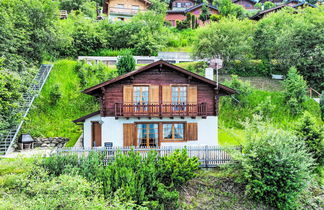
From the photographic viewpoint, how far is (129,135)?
53.8 feet

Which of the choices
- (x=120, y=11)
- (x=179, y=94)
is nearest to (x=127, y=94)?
(x=179, y=94)

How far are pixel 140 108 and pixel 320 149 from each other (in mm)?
10477

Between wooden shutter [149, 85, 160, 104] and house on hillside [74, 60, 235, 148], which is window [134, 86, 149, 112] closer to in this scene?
house on hillside [74, 60, 235, 148]

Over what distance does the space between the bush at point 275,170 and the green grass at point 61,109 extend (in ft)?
43.3

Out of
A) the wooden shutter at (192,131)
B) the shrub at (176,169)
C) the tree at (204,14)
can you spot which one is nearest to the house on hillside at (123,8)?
the tree at (204,14)

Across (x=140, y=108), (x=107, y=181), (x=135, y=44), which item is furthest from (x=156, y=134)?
(x=135, y=44)

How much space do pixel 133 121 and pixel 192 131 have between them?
397 cm

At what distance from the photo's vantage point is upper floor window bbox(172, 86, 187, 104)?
17.0 meters

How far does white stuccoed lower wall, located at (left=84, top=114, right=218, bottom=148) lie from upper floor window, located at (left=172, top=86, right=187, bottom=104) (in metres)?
1.21

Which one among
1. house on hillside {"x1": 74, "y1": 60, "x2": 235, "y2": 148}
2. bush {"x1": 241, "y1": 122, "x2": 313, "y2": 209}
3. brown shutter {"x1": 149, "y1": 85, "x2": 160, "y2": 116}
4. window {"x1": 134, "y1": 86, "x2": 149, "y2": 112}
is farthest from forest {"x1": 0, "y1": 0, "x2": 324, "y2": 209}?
window {"x1": 134, "y1": 86, "x2": 149, "y2": 112}

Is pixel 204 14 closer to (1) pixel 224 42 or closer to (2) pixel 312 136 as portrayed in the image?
(1) pixel 224 42

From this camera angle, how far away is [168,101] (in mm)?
16812

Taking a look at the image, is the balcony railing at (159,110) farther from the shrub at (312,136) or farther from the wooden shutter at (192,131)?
the shrub at (312,136)

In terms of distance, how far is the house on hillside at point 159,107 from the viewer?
16.4 meters
